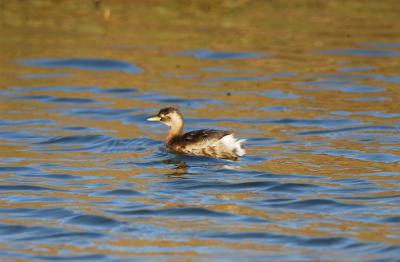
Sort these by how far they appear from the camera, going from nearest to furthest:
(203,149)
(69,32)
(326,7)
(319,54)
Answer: (203,149) → (319,54) → (69,32) → (326,7)

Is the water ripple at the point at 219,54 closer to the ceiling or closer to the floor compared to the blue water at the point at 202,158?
closer to the ceiling

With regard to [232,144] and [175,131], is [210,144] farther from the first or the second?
[175,131]

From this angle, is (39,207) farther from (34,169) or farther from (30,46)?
(30,46)

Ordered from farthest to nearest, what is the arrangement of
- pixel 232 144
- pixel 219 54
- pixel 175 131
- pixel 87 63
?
1. pixel 219 54
2. pixel 87 63
3. pixel 175 131
4. pixel 232 144

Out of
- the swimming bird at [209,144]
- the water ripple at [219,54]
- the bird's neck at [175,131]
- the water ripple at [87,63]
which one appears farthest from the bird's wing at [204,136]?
the water ripple at [219,54]

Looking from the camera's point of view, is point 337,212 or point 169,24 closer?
point 337,212

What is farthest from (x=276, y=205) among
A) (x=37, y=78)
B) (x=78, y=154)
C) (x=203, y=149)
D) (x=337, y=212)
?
(x=37, y=78)

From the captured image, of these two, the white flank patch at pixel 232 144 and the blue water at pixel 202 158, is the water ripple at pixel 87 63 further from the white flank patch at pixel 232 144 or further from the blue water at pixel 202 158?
the white flank patch at pixel 232 144

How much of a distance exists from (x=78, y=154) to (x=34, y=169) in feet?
3.63

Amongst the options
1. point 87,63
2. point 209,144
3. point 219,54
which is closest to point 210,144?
point 209,144

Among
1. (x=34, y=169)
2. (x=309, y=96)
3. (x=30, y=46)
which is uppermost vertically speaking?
(x=30, y=46)

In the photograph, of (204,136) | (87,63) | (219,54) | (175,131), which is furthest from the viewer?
(219,54)

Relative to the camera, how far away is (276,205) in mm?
11344

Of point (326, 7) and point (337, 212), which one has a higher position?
point (326, 7)
